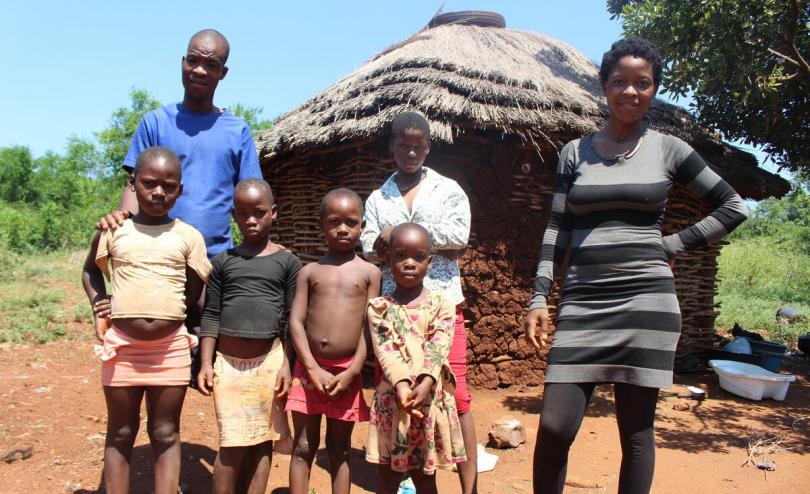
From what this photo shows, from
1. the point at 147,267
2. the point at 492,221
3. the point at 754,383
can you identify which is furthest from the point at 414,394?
the point at 754,383

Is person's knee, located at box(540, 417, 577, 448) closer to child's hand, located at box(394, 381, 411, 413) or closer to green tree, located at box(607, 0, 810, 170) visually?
child's hand, located at box(394, 381, 411, 413)

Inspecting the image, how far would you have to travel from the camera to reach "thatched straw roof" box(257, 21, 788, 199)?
194 inches

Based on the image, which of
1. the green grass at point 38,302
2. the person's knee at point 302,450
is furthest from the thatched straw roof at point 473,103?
the green grass at point 38,302

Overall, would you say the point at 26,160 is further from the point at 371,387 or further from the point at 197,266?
the point at 197,266

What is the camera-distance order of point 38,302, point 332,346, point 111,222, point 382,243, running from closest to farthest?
point 111,222
point 332,346
point 382,243
point 38,302

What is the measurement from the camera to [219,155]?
2.56 metres

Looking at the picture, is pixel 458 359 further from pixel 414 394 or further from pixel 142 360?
pixel 142 360

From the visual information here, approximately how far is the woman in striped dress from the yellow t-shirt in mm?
1415

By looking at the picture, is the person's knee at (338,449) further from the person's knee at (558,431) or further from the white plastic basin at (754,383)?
the white plastic basin at (754,383)

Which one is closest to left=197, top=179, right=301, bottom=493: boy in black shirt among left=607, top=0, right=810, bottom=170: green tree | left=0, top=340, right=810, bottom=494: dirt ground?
left=0, top=340, right=810, bottom=494: dirt ground

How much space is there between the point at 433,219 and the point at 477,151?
9.22 ft

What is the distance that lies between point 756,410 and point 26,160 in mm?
28733

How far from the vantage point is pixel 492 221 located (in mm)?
5309

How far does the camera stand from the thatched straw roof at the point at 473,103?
4926mm
